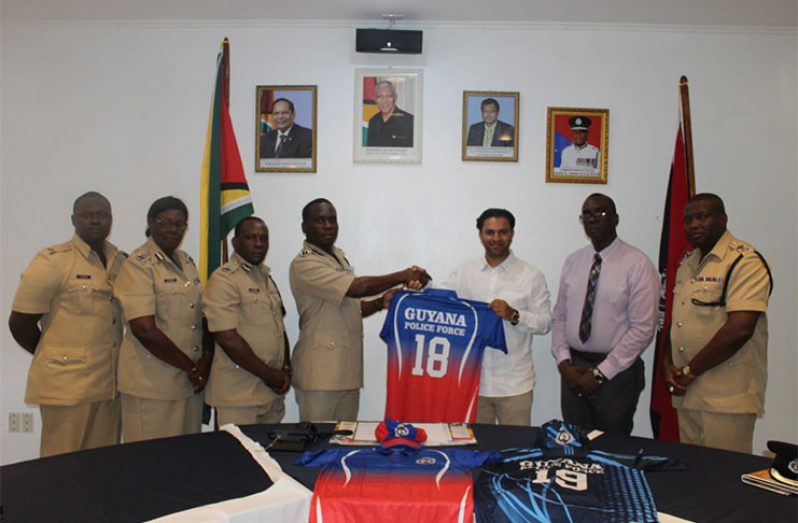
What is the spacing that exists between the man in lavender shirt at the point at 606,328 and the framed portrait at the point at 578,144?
87 cm

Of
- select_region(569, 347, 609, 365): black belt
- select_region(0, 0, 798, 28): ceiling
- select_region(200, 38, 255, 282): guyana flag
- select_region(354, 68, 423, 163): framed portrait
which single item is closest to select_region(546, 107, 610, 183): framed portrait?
select_region(0, 0, 798, 28): ceiling

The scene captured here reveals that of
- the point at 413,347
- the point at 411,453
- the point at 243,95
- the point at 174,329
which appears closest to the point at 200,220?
the point at 243,95

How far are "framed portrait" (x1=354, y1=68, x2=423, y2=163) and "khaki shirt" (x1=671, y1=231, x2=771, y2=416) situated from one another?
215 cm

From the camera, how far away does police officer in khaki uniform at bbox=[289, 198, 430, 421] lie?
346cm

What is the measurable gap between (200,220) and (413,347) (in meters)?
1.98

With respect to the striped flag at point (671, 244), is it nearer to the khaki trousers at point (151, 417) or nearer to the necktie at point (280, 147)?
the necktie at point (280, 147)

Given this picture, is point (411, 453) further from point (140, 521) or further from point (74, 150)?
point (74, 150)

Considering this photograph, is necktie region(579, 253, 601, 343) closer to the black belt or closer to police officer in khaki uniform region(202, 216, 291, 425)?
the black belt

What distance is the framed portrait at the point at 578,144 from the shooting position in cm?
449

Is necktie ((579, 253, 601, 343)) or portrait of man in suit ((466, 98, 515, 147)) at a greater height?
portrait of man in suit ((466, 98, 515, 147))

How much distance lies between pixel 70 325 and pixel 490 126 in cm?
308

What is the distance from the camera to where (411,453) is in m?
2.20

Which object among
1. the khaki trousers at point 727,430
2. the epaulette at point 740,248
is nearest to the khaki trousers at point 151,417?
the khaki trousers at point 727,430

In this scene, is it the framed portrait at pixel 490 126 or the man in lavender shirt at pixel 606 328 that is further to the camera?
the framed portrait at pixel 490 126
